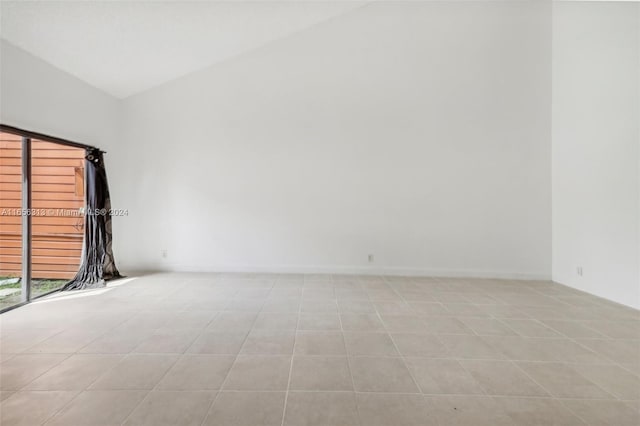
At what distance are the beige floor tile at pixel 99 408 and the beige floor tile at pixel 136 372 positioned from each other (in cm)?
6

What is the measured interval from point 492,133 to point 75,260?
6832 millimetres

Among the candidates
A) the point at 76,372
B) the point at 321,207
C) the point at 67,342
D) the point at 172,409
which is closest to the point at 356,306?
the point at 321,207

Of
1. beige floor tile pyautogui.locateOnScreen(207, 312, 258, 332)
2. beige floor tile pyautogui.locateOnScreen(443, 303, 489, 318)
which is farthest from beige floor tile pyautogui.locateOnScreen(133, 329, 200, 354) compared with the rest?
beige floor tile pyautogui.locateOnScreen(443, 303, 489, 318)

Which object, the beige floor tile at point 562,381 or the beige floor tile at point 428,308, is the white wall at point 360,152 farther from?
the beige floor tile at point 562,381

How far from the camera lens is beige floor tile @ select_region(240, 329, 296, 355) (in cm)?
202

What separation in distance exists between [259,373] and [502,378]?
1.65 meters

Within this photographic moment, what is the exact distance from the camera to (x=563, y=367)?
1860mm

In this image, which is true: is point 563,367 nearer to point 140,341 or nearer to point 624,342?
point 624,342

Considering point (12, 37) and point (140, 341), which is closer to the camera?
point (140, 341)

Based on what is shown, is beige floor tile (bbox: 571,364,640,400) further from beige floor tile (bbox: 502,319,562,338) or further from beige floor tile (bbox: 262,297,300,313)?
beige floor tile (bbox: 262,297,300,313)

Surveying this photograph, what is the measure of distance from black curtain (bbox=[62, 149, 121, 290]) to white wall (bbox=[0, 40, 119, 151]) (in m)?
0.40

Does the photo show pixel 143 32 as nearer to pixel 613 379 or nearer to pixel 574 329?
pixel 613 379

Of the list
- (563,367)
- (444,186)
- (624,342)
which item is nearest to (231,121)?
(444,186)

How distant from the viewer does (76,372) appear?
1751 millimetres
